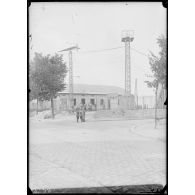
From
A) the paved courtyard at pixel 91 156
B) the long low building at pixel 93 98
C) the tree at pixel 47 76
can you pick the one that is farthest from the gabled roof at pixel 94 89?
the paved courtyard at pixel 91 156

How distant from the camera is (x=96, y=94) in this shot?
2838mm

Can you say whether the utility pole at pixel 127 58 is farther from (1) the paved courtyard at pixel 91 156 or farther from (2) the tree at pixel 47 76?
(2) the tree at pixel 47 76

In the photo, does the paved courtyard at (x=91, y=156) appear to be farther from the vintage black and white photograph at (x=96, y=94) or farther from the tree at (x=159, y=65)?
the tree at (x=159, y=65)

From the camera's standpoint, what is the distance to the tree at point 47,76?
111 inches

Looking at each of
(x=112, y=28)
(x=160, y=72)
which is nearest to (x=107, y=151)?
(x=160, y=72)

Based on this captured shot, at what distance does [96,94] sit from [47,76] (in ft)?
1.73

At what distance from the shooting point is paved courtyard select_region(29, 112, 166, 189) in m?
2.76

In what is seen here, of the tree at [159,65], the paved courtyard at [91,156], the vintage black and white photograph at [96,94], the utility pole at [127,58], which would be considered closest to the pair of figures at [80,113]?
the vintage black and white photograph at [96,94]

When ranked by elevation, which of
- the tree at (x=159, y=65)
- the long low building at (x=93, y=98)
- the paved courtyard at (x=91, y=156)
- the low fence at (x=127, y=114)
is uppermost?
the tree at (x=159, y=65)

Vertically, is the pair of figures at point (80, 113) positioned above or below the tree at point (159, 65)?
below

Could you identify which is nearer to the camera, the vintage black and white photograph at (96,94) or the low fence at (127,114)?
the vintage black and white photograph at (96,94)

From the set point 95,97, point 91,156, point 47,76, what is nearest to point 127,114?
point 95,97

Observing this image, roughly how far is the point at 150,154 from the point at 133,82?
2.39 feet

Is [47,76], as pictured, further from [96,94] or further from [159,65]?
[159,65]
